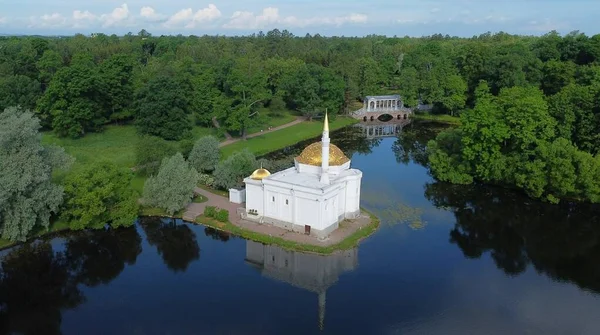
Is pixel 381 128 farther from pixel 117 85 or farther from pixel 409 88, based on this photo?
pixel 117 85

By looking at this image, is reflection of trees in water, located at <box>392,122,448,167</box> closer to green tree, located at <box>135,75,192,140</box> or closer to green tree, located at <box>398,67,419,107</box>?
green tree, located at <box>398,67,419,107</box>

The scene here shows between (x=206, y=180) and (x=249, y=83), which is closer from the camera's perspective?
(x=206, y=180)

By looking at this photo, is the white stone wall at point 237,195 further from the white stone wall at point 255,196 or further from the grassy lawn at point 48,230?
the grassy lawn at point 48,230

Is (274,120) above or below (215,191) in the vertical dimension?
above

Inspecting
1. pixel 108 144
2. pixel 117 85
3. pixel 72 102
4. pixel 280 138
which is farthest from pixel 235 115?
pixel 72 102

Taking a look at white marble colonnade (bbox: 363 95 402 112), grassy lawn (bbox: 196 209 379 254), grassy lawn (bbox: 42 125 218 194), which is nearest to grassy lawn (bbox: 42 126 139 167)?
grassy lawn (bbox: 42 125 218 194)
